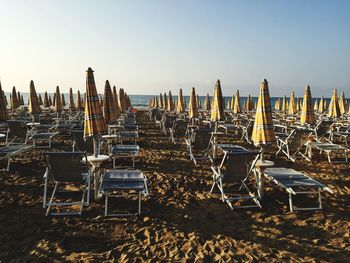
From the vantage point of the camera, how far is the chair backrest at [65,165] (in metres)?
4.32

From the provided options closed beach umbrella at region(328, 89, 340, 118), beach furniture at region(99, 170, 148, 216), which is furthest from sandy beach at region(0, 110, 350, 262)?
closed beach umbrella at region(328, 89, 340, 118)

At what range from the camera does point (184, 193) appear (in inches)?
212

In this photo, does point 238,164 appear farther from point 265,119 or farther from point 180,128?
point 180,128

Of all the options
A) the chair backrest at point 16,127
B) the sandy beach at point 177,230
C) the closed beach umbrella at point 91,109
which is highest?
the closed beach umbrella at point 91,109

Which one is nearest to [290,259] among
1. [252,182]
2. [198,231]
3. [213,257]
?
[213,257]

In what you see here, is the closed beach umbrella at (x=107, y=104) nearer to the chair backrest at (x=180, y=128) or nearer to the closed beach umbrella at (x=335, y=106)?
the chair backrest at (x=180, y=128)

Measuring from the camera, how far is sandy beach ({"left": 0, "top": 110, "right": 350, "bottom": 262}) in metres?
3.34

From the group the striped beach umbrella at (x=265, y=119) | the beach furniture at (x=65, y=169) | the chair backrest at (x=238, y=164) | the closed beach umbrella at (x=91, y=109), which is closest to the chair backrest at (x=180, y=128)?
the striped beach umbrella at (x=265, y=119)

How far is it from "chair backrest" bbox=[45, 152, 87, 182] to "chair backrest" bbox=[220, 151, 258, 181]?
2.50 meters

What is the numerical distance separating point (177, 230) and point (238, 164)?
65.1 inches

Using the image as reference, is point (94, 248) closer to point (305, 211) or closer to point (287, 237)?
point (287, 237)

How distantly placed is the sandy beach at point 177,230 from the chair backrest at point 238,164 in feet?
1.98

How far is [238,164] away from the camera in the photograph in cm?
482

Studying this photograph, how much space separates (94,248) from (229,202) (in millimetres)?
2418
